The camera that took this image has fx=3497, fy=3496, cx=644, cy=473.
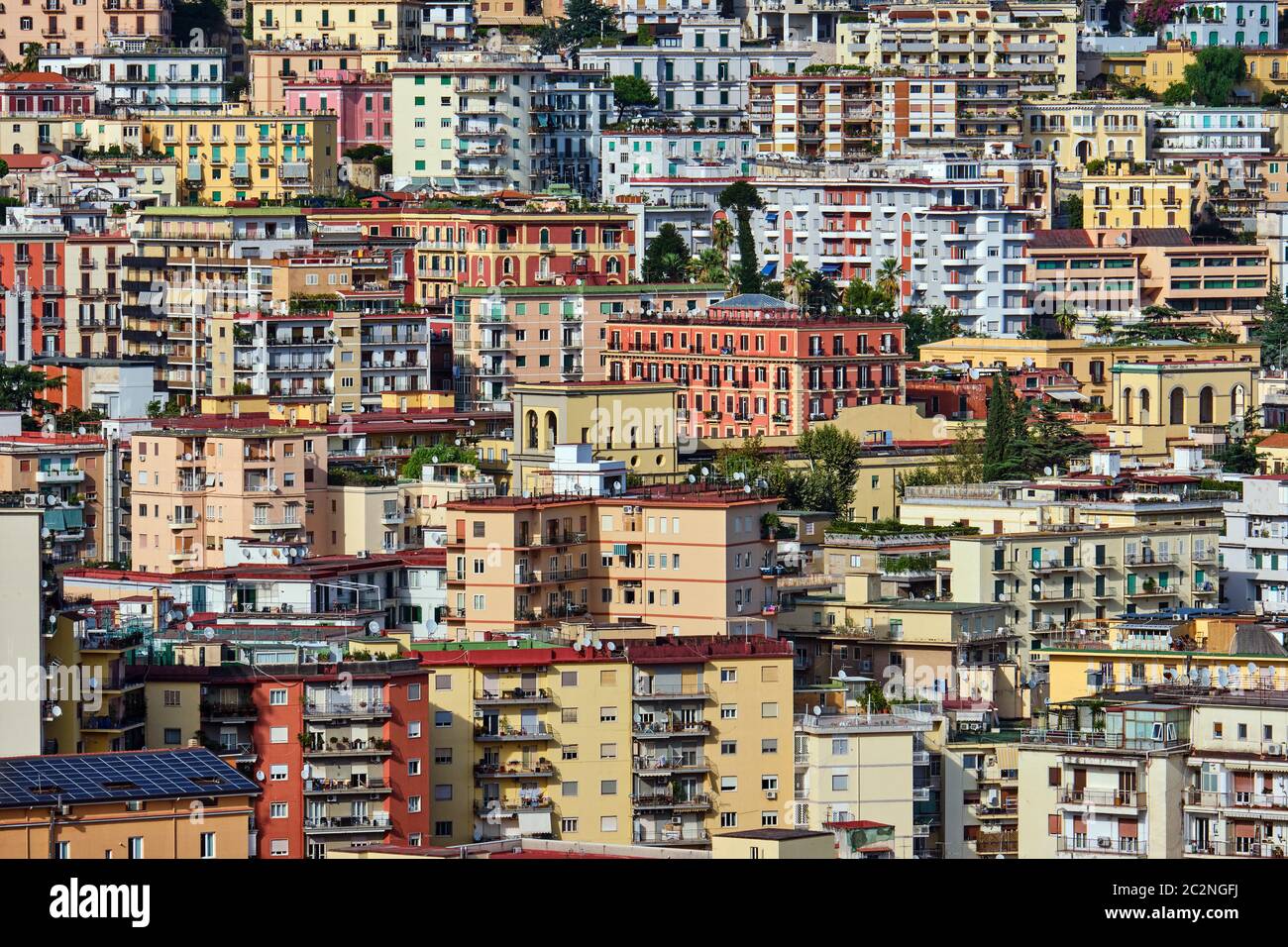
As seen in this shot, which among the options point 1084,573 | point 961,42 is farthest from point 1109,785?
point 961,42

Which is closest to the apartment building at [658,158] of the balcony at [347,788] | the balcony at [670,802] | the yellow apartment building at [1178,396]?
the yellow apartment building at [1178,396]

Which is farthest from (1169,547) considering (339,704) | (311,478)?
(339,704)

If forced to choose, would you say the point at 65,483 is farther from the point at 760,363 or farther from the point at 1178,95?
the point at 1178,95

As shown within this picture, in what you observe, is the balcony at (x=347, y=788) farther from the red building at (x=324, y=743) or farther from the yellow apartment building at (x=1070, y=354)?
the yellow apartment building at (x=1070, y=354)

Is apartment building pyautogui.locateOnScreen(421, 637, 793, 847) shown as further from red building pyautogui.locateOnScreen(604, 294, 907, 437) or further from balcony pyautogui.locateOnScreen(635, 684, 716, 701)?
red building pyautogui.locateOnScreen(604, 294, 907, 437)

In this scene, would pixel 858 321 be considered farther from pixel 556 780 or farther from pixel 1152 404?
pixel 556 780
